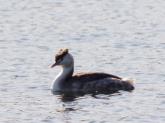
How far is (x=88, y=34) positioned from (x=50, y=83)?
24.4 ft

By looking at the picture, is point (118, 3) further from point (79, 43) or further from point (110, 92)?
point (110, 92)

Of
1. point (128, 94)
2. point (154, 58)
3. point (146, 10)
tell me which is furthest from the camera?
point (146, 10)

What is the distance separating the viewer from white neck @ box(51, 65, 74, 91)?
29223 mm

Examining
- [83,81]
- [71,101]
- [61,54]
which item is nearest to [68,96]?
[71,101]

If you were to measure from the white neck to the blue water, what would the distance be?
0.28 meters

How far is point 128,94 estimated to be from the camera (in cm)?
2848

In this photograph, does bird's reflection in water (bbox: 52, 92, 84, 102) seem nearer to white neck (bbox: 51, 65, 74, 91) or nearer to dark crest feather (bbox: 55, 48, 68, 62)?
white neck (bbox: 51, 65, 74, 91)

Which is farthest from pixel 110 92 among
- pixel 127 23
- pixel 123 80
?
pixel 127 23

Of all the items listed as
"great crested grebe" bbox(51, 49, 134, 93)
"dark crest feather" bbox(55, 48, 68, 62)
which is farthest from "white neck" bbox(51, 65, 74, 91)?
"dark crest feather" bbox(55, 48, 68, 62)

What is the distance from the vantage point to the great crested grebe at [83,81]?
29484mm

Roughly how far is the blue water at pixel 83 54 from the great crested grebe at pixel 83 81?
43 centimetres

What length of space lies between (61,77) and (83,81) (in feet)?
2.23

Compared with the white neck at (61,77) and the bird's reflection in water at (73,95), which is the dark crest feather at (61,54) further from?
the bird's reflection in water at (73,95)

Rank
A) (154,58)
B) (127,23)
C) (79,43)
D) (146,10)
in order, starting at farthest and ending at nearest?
1. (146,10)
2. (127,23)
3. (79,43)
4. (154,58)
